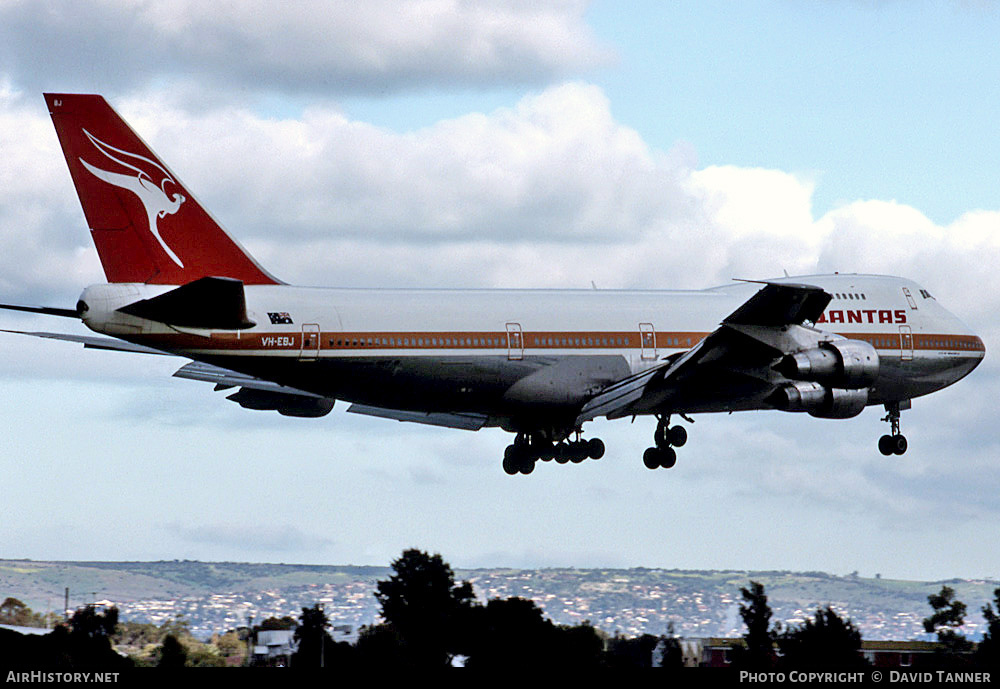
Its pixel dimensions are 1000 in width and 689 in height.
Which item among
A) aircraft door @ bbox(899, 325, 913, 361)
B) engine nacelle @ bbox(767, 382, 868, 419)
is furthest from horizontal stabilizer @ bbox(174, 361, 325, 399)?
aircraft door @ bbox(899, 325, 913, 361)

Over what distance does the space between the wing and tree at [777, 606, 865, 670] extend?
8470 mm

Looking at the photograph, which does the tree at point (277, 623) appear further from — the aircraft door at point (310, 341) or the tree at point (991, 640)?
the tree at point (991, 640)

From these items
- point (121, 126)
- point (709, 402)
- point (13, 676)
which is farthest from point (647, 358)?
point (13, 676)

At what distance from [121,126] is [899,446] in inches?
1251

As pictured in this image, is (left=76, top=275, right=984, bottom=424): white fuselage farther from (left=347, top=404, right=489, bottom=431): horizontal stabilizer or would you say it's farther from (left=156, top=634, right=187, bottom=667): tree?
(left=156, top=634, right=187, bottom=667): tree

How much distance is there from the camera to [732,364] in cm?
5147

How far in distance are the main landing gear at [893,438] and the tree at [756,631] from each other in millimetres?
7692

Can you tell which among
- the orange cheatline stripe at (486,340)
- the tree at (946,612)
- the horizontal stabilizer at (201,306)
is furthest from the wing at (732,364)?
the horizontal stabilizer at (201,306)

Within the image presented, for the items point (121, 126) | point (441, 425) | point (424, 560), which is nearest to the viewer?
point (121, 126)

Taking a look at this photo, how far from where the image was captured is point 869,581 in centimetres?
6269

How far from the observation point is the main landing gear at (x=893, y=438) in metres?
58.0

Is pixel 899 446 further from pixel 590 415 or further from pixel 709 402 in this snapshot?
pixel 590 415

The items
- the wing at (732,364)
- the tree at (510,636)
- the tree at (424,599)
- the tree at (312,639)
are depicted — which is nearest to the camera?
Result: the tree at (312,639)

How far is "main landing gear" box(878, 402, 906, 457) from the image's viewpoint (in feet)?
190
